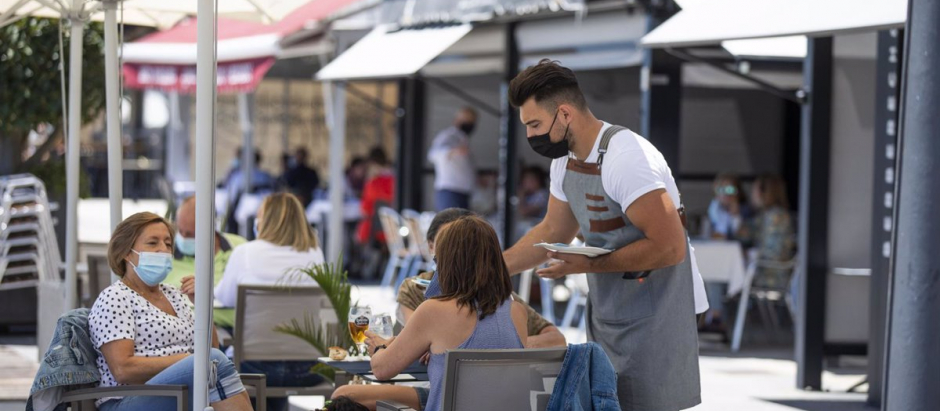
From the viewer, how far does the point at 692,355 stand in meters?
4.17

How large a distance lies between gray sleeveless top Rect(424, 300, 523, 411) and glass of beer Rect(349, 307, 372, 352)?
47 centimetres

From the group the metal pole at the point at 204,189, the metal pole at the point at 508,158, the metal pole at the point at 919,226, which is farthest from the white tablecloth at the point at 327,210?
the metal pole at the point at 919,226

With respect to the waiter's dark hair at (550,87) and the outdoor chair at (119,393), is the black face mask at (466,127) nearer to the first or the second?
the outdoor chair at (119,393)

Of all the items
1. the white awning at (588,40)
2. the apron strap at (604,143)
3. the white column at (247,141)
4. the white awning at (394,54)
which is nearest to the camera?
the apron strap at (604,143)

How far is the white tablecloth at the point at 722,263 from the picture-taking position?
10.3m

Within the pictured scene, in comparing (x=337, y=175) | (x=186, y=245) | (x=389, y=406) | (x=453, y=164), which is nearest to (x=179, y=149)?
(x=453, y=164)

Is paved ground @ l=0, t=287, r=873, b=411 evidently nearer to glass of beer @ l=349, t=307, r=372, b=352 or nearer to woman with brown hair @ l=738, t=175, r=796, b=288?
woman with brown hair @ l=738, t=175, r=796, b=288

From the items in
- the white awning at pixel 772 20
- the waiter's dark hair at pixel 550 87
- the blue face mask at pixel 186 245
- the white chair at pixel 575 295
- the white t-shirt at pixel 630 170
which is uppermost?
the white awning at pixel 772 20

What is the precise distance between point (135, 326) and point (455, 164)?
9260mm

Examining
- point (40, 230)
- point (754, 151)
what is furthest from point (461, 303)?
point (754, 151)

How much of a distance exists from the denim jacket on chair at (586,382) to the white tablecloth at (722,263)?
21.4ft

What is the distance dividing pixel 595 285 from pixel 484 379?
0.50m

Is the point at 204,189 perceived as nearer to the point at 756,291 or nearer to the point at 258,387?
the point at 258,387

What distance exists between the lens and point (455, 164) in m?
13.9
